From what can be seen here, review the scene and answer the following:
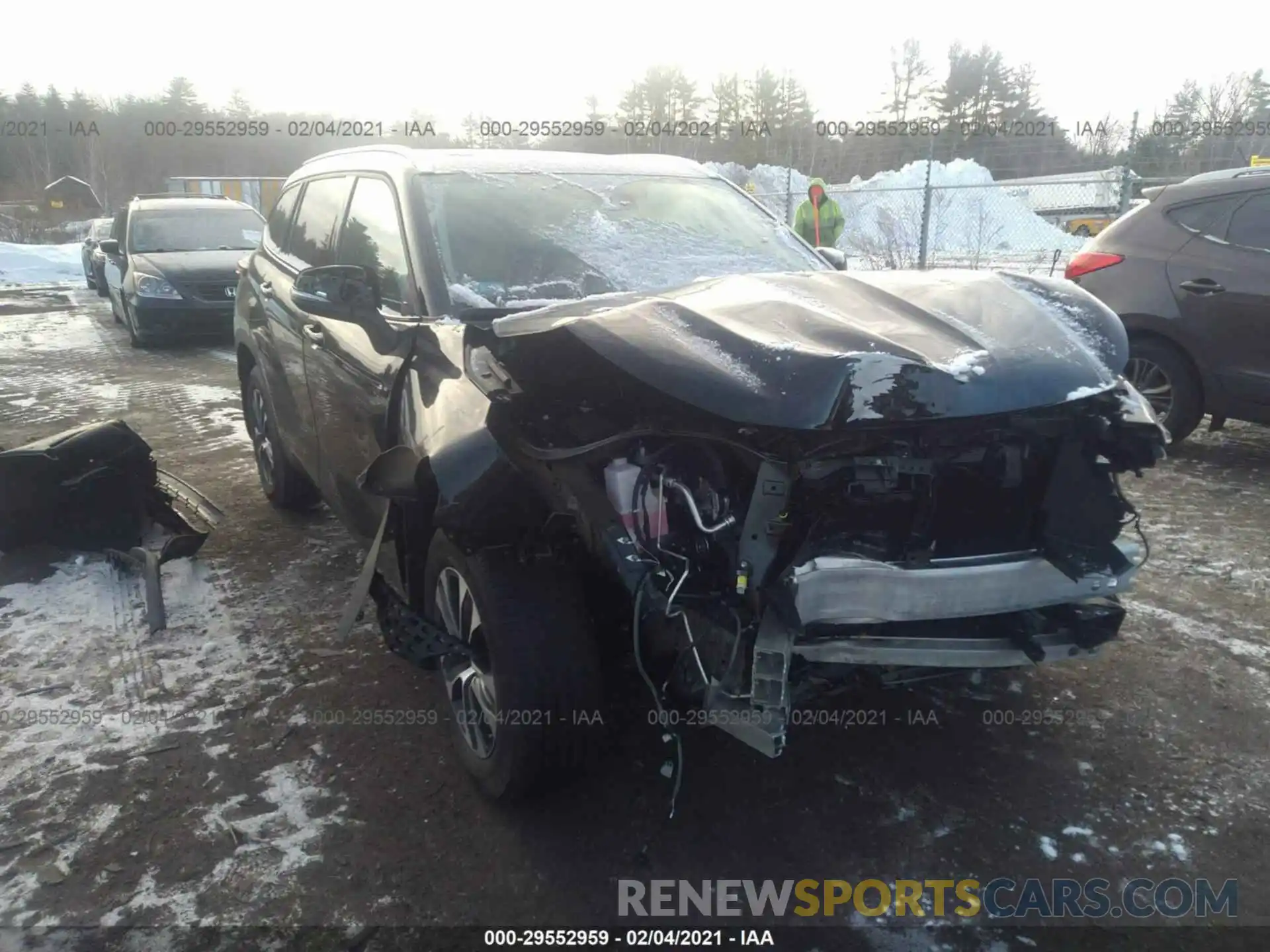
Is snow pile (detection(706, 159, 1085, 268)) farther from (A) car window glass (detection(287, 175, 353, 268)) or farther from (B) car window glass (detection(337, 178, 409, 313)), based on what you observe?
(B) car window glass (detection(337, 178, 409, 313))

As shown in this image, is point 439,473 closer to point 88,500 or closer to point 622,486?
point 622,486

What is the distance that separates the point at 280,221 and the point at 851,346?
146 inches

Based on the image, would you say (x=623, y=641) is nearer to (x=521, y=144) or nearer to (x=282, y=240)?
(x=282, y=240)

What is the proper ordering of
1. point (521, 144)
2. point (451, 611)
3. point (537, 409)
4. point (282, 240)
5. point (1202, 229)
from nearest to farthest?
point (537, 409) → point (451, 611) → point (282, 240) → point (1202, 229) → point (521, 144)

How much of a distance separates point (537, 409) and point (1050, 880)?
185cm

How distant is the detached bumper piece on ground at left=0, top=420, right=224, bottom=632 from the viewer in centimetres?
436

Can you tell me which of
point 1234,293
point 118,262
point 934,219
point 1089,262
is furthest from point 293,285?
point 934,219

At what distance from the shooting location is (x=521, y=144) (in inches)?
856

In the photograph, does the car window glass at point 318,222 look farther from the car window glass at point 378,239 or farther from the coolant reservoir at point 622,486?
the coolant reservoir at point 622,486

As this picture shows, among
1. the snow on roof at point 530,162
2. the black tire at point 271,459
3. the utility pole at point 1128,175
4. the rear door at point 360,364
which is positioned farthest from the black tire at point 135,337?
the utility pole at point 1128,175

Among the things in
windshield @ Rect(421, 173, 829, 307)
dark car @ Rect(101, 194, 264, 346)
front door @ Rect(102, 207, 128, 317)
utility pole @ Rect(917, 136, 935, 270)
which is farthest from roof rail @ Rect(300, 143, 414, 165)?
front door @ Rect(102, 207, 128, 317)

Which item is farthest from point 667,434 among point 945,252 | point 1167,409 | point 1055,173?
point 1055,173

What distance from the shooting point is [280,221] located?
479 centimetres

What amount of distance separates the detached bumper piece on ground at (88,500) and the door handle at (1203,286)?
5.91m
